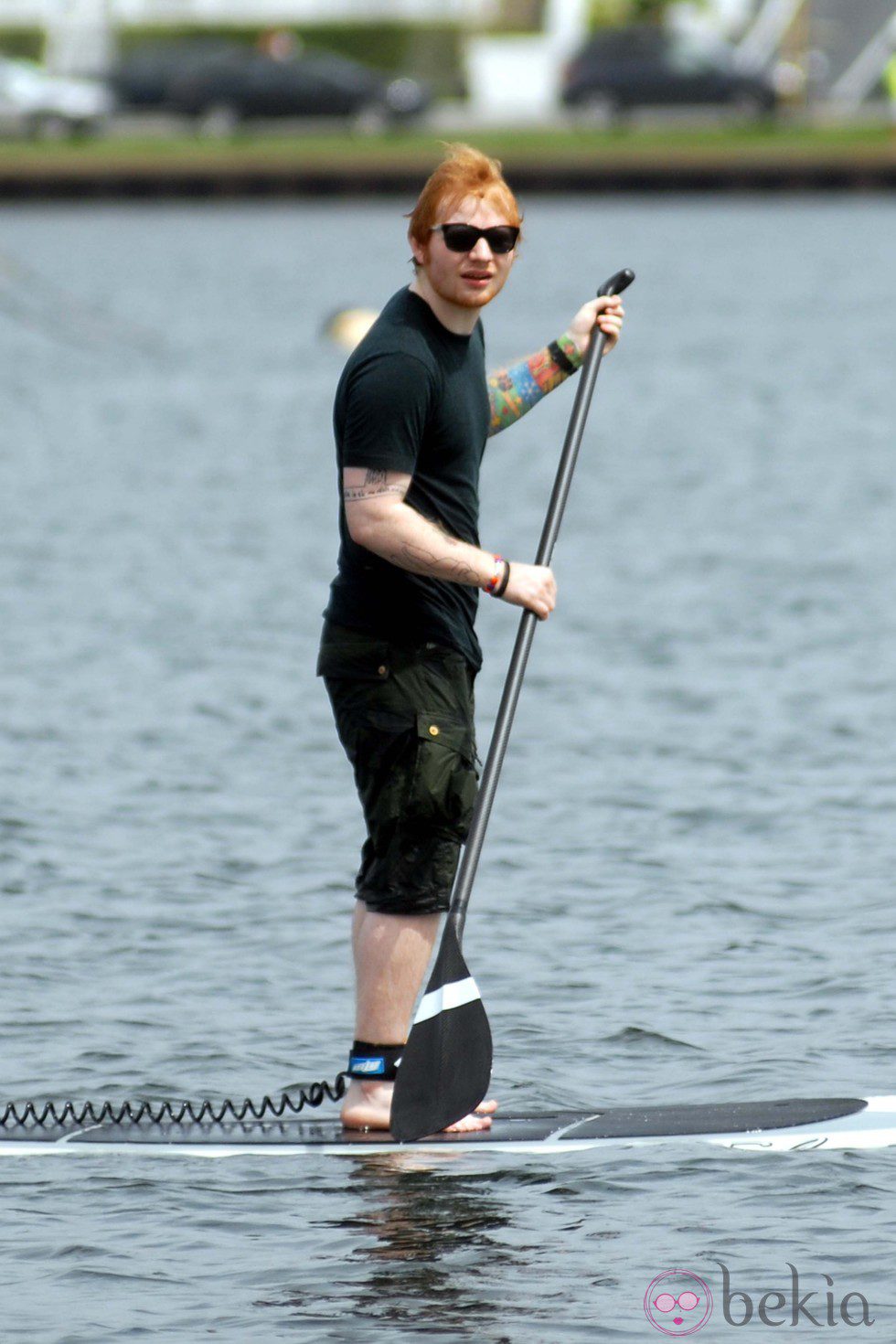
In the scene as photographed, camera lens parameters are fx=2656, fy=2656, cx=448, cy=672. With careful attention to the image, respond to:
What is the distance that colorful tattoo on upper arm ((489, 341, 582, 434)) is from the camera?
602 cm

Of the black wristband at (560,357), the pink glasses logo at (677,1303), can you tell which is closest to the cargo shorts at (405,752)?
the black wristband at (560,357)

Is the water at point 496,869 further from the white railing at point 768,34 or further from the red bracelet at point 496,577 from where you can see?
the white railing at point 768,34

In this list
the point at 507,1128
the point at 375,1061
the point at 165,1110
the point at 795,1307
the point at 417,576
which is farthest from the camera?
the point at 165,1110

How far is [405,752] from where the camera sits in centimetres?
572

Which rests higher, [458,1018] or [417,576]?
[417,576]

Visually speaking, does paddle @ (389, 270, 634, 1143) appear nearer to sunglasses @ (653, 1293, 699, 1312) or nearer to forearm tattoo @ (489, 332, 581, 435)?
forearm tattoo @ (489, 332, 581, 435)

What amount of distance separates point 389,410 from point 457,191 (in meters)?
0.51

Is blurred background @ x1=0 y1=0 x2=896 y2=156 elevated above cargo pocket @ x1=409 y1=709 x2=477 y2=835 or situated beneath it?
elevated above

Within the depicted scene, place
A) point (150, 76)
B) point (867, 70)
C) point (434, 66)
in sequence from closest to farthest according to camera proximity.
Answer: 1. point (150, 76)
2. point (867, 70)
3. point (434, 66)

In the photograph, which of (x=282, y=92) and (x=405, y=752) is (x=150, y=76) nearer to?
(x=282, y=92)

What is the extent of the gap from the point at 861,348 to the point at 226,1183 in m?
23.1

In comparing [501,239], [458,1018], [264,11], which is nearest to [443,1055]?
[458,1018]

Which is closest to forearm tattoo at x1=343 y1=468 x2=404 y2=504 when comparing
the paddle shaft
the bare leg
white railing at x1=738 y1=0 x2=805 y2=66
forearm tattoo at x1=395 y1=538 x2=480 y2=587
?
forearm tattoo at x1=395 y1=538 x2=480 y2=587

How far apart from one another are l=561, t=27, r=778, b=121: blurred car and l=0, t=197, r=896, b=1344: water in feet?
87.1
